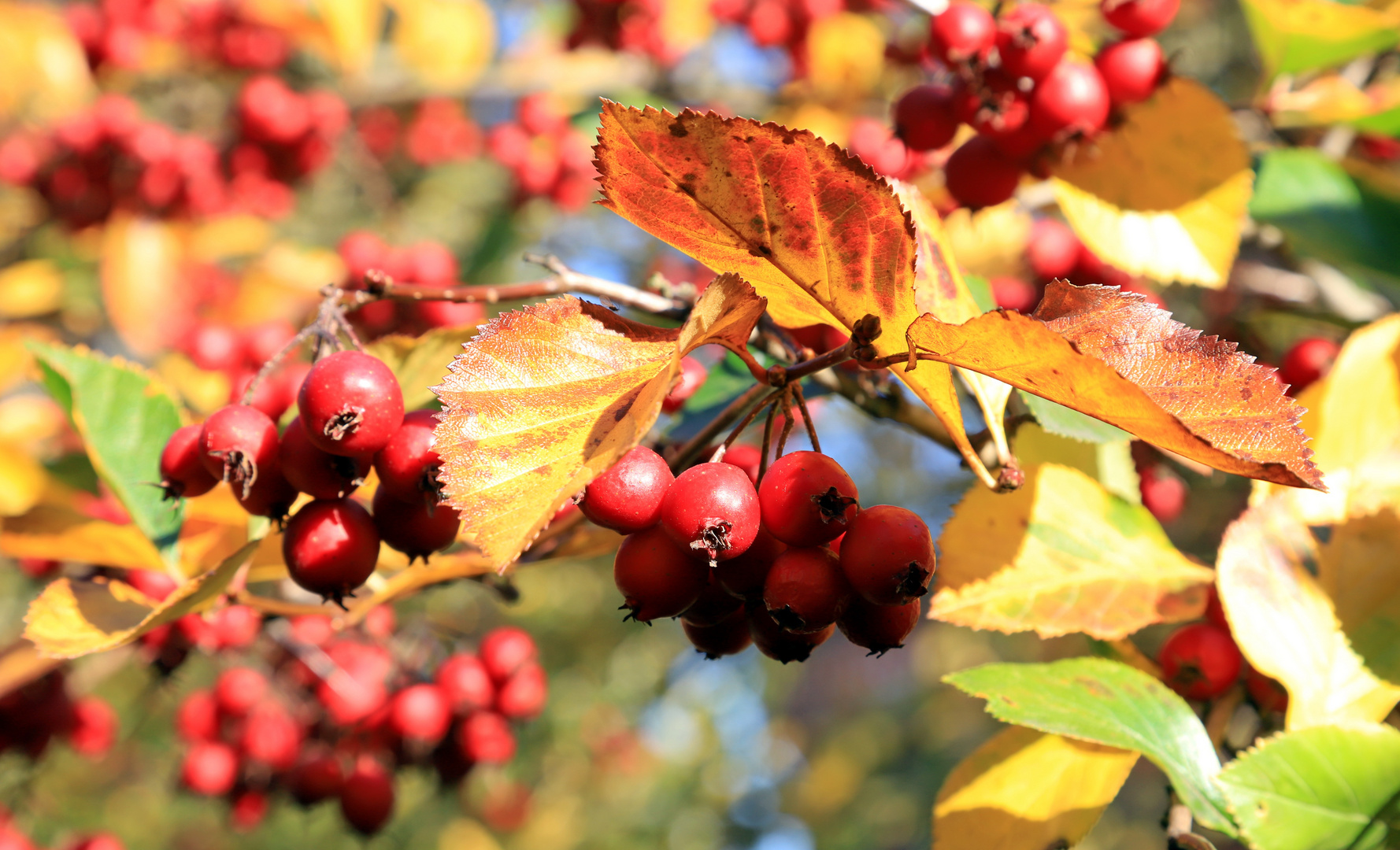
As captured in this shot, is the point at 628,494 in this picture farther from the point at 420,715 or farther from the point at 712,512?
the point at 420,715

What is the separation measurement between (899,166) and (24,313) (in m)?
2.78

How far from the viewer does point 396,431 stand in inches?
29.1

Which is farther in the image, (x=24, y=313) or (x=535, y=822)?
(x=535, y=822)

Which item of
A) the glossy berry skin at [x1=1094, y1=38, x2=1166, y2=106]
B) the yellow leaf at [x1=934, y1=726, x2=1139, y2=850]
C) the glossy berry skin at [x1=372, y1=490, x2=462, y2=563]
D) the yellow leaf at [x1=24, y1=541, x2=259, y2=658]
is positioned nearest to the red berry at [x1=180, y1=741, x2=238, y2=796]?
the yellow leaf at [x1=24, y1=541, x2=259, y2=658]

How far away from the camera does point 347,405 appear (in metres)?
0.71

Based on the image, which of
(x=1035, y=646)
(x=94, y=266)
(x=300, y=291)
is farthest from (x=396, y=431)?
(x=1035, y=646)

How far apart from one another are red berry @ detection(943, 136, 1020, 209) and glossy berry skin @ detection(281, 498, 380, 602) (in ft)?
2.63

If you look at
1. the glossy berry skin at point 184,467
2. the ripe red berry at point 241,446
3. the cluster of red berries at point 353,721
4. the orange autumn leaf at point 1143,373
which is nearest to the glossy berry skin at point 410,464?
the ripe red berry at point 241,446

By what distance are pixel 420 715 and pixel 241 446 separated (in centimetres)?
94

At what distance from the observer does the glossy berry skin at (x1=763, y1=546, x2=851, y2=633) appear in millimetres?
632

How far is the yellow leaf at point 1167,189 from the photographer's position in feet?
3.86

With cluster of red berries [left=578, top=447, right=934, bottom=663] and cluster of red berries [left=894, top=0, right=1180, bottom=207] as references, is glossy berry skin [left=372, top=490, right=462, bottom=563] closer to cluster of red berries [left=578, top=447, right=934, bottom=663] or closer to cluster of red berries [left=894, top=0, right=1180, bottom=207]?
cluster of red berries [left=578, top=447, right=934, bottom=663]

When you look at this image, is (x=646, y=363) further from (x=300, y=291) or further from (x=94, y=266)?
(x=94, y=266)

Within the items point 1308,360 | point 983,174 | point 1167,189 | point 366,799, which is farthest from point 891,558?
point 366,799
